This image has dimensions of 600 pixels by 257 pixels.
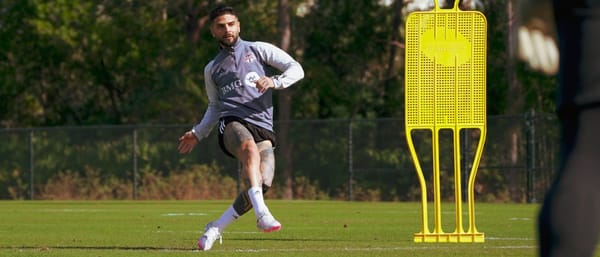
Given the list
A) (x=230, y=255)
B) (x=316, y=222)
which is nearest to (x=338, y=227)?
(x=316, y=222)

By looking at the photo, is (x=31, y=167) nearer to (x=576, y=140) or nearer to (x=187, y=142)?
(x=187, y=142)

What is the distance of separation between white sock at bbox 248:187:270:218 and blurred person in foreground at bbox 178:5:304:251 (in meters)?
0.06

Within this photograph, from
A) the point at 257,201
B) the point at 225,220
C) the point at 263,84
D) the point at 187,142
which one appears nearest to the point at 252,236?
the point at 187,142

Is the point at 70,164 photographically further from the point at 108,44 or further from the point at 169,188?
the point at 108,44

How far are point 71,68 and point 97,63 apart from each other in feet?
2.64

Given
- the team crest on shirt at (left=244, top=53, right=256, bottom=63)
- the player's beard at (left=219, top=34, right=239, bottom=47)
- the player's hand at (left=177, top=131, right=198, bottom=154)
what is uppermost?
the player's beard at (left=219, top=34, right=239, bottom=47)

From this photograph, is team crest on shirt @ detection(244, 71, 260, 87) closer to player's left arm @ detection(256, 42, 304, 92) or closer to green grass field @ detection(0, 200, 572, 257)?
player's left arm @ detection(256, 42, 304, 92)

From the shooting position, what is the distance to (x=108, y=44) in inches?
1682

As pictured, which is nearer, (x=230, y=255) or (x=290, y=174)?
(x=230, y=255)

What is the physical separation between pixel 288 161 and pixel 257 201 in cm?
2413

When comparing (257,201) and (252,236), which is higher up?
(257,201)

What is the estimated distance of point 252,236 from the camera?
12.9 meters

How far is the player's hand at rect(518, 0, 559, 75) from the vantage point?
3.85 m

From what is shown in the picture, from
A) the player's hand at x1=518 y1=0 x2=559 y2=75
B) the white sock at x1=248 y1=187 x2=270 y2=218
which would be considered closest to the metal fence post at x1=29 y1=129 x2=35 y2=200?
the white sock at x1=248 y1=187 x2=270 y2=218
